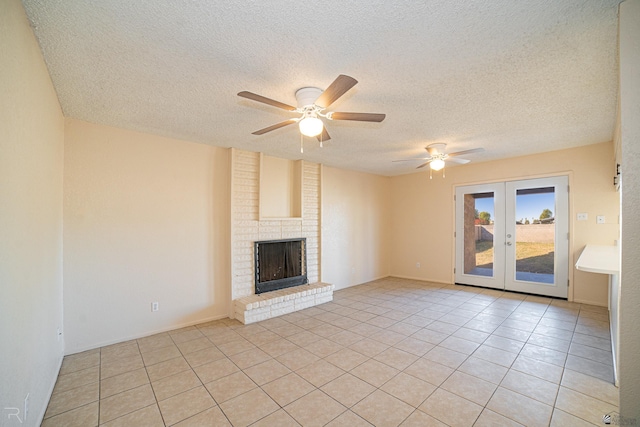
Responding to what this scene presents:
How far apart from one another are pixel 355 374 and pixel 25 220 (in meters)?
2.73

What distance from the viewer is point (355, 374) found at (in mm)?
2488

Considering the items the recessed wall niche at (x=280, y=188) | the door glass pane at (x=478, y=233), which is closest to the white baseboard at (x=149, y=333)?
the recessed wall niche at (x=280, y=188)

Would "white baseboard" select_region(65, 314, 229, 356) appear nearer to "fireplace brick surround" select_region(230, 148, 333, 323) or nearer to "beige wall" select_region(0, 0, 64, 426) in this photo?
"fireplace brick surround" select_region(230, 148, 333, 323)

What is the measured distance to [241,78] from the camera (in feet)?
7.03

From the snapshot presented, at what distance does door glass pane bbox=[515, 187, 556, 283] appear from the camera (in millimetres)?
4680

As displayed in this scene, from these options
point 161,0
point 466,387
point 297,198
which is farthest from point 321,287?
point 161,0

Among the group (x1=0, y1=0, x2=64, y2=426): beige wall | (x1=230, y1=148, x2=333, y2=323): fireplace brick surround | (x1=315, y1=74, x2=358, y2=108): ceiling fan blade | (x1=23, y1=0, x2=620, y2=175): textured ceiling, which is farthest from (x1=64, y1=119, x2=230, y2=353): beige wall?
(x1=315, y1=74, x2=358, y2=108): ceiling fan blade

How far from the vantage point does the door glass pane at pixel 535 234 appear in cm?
468

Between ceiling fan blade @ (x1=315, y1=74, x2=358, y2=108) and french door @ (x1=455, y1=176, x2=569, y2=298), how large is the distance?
470cm

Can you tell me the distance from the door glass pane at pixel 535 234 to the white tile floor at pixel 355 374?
0.93 metres

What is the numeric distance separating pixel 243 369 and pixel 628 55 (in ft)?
11.8

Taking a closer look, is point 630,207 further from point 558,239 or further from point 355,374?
point 558,239

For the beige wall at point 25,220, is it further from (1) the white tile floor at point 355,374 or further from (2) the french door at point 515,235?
(2) the french door at point 515,235

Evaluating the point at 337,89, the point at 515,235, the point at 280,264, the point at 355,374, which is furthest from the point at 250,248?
the point at 515,235
